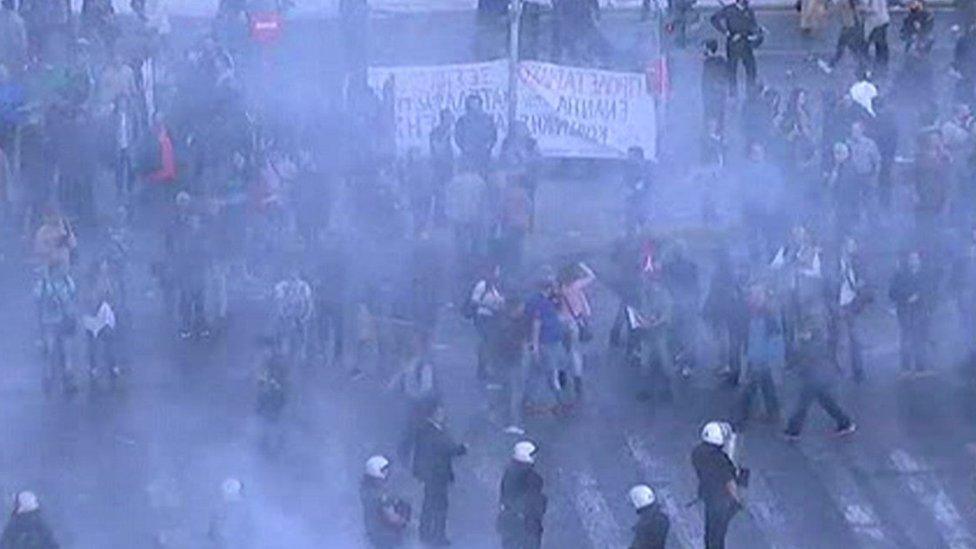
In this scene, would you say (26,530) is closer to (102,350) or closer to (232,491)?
(232,491)

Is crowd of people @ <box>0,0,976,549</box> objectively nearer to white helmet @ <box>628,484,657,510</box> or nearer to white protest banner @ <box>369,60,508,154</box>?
white helmet @ <box>628,484,657,510</box>

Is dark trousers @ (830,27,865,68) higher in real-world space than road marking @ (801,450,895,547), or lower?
higher

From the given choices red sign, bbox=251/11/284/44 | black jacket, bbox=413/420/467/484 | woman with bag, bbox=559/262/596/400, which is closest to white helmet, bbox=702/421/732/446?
black jacket, bbox=413/420/467/484

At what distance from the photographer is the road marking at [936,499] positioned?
22641 mm

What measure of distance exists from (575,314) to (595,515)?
8.00ft

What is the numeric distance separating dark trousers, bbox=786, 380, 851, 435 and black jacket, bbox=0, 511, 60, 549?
670 centimetres

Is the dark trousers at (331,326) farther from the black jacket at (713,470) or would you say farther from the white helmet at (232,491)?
the black jacket at (713,470)

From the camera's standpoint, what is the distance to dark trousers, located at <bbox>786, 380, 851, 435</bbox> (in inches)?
950

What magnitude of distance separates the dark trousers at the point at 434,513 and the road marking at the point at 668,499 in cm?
183

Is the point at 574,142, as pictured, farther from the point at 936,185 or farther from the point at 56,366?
the point at 56,366

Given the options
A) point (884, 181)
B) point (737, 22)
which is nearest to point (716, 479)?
point (884, 181)

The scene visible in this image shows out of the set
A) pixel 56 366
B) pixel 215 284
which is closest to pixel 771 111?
pixel 215 284

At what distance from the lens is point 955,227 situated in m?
27.7

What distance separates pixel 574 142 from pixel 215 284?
5399 mm
